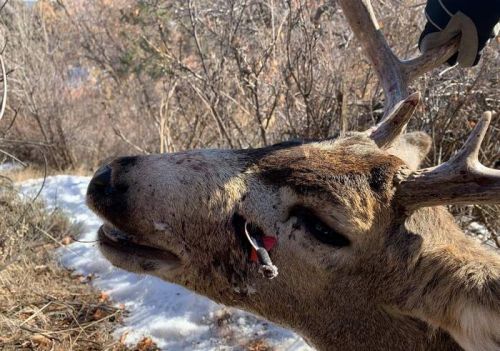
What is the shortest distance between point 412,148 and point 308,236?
120 centimetres

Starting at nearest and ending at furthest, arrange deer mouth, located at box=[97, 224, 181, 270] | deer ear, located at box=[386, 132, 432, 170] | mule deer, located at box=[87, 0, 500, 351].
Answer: mule deer, located at box=[87, 0, 500, 351] → deer mouth, located at box=[97, 224, 181, 270] → deer ear, located at box=[386, 132, 432, 170]

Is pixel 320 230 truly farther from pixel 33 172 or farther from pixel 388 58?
pixel 33 172

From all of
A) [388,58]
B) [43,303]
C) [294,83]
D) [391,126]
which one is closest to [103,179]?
[391,126]

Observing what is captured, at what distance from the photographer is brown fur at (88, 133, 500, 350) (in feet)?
8.69

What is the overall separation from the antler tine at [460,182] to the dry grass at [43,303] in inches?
124

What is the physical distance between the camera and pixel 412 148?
3553 millimetres

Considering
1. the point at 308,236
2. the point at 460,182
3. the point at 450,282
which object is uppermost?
the point at 460,182

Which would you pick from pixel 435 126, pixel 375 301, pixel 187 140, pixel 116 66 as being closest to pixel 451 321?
pixel 375 301

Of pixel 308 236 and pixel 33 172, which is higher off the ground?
pixel 308 236

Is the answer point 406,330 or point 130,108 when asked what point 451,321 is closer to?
point 406,330

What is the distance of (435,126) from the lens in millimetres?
6047

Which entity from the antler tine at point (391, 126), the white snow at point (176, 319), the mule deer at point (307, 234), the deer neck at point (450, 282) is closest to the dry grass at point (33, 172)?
the white snow at point (176, 319)

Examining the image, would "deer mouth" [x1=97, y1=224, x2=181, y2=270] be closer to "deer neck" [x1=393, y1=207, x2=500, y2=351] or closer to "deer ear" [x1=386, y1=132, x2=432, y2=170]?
"deer neck" [x1=393, y1=207, x2=500, y2=351]

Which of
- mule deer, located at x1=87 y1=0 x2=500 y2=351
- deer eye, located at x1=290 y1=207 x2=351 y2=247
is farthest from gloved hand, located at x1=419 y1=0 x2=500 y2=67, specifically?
deer eye, located at x1=290 y1=207 x2=351 y2=247
